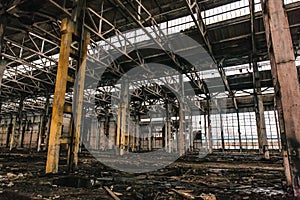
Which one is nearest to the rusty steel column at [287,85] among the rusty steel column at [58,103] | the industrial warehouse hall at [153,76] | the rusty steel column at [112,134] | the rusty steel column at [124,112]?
the industrial warehouse hall at [153,76]

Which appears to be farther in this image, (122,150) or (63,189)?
(122,150)

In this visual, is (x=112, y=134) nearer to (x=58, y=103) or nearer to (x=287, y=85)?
(x=58, y=103)

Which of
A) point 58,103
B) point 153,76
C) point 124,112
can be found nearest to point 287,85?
point 58,103

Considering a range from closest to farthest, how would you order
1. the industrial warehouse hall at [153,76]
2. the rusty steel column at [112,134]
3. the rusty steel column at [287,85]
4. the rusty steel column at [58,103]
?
the rusty steel column at [287,85] → the industrial warehouse hall at [153,76] → the rusty steel column at [58,103] → the rusty steel column at [112,134]

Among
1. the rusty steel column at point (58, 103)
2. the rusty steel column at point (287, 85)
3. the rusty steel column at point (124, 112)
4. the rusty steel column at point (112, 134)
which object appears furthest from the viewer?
the rusty steel column at point (112, 134)

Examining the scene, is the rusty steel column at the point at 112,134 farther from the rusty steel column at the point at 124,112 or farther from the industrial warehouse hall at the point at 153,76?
the rusty steel column at the point at 124,112

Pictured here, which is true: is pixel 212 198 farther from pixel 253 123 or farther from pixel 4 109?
pixel 4 109

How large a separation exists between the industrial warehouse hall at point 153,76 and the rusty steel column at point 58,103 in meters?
0.03

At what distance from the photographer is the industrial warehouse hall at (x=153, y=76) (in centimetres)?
371

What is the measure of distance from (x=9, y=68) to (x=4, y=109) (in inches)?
947

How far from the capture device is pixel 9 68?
16.0 metres

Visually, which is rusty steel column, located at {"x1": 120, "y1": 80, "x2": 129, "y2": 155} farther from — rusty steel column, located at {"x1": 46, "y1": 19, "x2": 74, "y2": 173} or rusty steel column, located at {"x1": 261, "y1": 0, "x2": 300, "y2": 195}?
rusty steel column, located at {"x1": 261, "y1": 0, "x2": 300, "y2": 195}

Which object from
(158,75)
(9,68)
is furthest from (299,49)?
(9,68)

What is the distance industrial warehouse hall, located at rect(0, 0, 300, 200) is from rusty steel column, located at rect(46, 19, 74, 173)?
0.11ft
